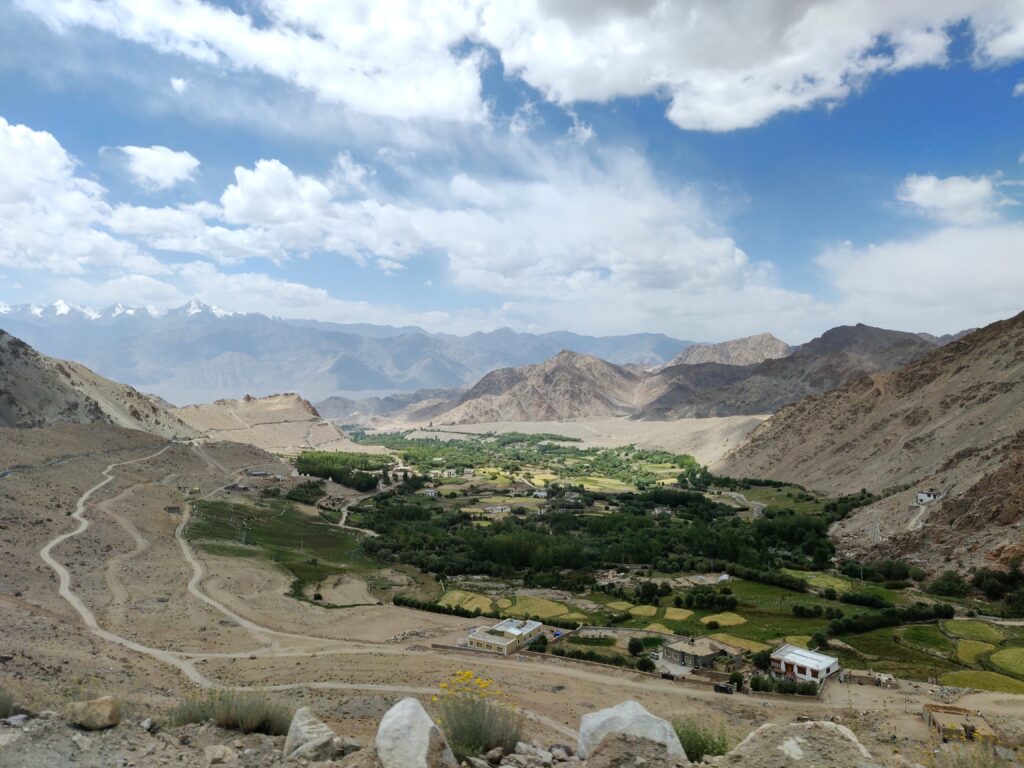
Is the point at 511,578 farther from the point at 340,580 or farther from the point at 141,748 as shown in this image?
the point at 141,748

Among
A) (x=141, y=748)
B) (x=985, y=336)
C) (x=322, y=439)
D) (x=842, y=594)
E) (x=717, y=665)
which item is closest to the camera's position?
(x=141, y=748)

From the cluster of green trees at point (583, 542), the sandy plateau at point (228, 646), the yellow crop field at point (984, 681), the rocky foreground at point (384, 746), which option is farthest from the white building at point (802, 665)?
the rocky foreground at point (384, 746)

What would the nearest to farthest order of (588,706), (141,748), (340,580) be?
(141,748) < (588,706) < (340,580)

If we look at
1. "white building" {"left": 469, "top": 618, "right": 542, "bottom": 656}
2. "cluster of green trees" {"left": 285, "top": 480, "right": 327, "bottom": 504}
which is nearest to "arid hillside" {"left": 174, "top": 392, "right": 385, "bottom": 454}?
"cluster of green trees" {"left": 285, "top": 480, "right": 327, "bottom": 504}

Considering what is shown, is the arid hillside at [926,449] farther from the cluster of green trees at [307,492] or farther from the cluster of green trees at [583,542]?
the cluster of green trees at [307,492]

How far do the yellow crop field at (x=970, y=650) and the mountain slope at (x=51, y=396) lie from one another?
95.0 metres

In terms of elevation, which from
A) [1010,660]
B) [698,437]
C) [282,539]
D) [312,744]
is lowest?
[282,539]

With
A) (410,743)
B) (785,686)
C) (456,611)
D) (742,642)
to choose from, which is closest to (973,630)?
(742,642)

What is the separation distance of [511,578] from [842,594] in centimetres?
2626

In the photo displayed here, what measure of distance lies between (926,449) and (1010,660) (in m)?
50.2

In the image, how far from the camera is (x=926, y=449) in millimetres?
75688

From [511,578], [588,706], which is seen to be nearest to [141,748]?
[588,706]

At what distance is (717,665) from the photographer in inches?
1275

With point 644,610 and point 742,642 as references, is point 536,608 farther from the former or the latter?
point 742,642
